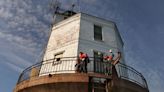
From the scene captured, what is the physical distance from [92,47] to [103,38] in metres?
1.84

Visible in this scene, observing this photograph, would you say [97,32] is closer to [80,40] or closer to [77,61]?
[80,40]

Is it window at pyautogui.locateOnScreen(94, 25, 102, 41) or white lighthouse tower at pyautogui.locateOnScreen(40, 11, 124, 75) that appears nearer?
white lighthouse tower at pyautogui.locateOnScreen(40, 11, 124, 75)

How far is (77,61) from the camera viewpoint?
16.8 m

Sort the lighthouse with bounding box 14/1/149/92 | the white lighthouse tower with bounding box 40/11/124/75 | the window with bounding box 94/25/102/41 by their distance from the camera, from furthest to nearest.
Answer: the window with bounding box 94/25/102/41 < the white lighthouse tower with bounding box 40/11/124/75 < the lighthouse with bounding box 14/1/149/92

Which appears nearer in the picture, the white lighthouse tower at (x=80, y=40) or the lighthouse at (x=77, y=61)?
the lighthouse at (x=77, y=61)

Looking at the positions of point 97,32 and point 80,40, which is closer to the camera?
point 80,40

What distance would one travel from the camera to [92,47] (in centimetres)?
1933

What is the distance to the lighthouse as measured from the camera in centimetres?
1428

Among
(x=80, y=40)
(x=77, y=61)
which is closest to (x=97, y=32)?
(x=80, y=40)

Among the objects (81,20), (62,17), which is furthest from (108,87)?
(62,17)

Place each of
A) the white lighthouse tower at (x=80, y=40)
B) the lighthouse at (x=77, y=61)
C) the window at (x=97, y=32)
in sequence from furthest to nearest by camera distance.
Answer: the window at (x=97, y=32) → the white lighthouse tower at (x=80, y=40) → the lighthouse at (x=77, y=61)

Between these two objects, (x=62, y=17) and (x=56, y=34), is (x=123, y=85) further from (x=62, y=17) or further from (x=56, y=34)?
(x=62, y=17)

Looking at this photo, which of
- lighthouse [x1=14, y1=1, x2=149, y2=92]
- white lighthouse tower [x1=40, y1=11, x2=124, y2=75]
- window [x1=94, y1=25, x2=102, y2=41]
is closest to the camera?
lighthouse [x1=14, y1=1, x2=149, y2=92]

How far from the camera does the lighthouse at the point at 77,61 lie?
562 inches
